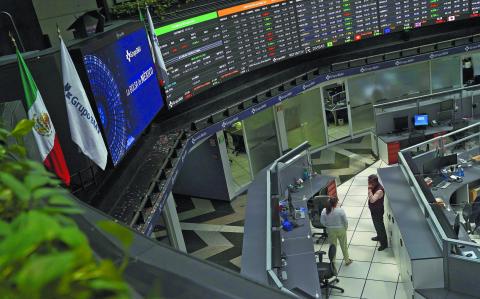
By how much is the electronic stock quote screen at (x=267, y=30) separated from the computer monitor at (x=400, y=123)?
2.41 meters

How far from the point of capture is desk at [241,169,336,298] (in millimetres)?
5566

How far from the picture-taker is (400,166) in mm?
7898

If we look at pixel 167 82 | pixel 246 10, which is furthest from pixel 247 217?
pixel 246 10

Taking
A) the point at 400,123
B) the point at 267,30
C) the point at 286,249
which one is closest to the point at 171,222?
the point at 286,249

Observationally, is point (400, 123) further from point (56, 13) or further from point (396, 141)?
point (56, 13)

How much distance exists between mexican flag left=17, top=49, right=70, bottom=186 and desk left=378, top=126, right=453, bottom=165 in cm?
819

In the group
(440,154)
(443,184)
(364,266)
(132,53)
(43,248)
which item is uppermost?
(43,248)

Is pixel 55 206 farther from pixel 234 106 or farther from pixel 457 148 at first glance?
pixel 457 148

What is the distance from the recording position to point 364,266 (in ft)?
23.8

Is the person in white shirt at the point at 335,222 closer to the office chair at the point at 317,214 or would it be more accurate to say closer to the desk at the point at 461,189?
the office chair at the point at 317,214

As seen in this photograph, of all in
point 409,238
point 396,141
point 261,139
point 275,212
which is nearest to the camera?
point 409,238

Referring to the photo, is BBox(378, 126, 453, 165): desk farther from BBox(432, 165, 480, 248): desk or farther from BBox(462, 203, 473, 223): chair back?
BBox(462, 203, 473, 223): chair back

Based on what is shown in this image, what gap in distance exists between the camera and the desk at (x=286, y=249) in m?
5.57

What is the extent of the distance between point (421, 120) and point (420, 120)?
22 millimetres
